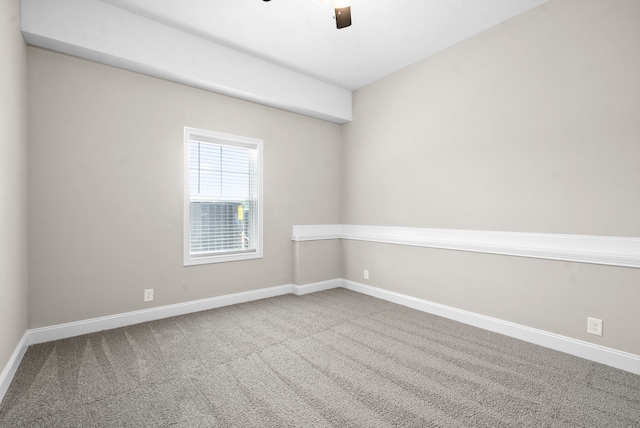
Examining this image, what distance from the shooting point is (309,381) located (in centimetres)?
211

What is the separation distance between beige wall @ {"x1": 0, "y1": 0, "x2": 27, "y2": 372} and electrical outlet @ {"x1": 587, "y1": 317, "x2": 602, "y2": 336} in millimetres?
4218

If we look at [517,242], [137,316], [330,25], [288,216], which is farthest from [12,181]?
[517,242]

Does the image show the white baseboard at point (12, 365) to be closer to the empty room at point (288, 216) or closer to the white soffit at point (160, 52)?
the empty room at point (288, 216)

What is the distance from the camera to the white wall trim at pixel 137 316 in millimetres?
2666

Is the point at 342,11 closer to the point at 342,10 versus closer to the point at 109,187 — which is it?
the point at 342,10

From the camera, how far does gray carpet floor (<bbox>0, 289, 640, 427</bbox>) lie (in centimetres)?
174

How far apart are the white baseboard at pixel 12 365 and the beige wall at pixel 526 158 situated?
143 inches

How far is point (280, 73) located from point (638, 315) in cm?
418

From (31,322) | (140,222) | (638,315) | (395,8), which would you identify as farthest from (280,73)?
(638,315)

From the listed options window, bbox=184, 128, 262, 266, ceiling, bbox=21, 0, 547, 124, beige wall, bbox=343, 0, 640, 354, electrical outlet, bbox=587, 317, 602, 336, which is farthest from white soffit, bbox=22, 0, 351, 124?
electrical outlet, bbox=587, 317, 602, 336

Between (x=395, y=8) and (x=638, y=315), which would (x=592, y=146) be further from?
(x=395, y=8)

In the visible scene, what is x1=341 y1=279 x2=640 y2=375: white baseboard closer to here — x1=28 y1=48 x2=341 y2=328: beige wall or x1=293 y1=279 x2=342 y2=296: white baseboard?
x1=293 y1=279 x2=342 y2=296: white baseboard

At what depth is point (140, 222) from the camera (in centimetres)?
313

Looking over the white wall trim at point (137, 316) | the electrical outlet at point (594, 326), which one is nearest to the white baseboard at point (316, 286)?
the white wall trim at point (137, 316)
